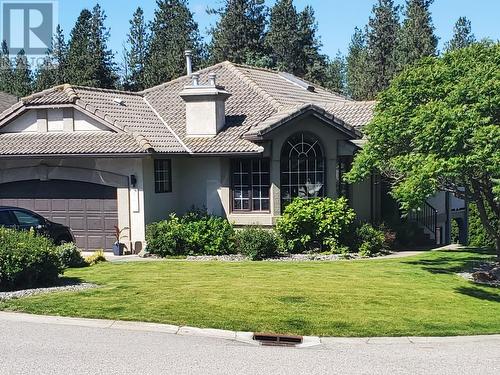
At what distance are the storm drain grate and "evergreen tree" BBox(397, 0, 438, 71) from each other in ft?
149

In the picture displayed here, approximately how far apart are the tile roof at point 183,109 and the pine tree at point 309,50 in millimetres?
31217

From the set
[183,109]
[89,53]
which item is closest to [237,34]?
[89,53]

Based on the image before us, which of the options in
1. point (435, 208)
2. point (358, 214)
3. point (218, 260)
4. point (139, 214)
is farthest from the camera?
point (435, 208)

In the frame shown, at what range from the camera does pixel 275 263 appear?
62.1 feet

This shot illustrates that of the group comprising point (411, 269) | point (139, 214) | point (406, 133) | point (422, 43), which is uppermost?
point (422, 43)

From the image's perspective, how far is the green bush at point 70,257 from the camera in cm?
1775

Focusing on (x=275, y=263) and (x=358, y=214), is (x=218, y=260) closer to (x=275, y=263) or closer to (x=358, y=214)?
(x=275, y=263)

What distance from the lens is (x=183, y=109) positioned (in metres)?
25.3

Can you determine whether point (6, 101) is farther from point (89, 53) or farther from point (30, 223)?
point (30, 223)

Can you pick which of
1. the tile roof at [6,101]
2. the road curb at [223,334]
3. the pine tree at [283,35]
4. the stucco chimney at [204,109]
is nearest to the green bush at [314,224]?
the stucco chimney at [204,109]

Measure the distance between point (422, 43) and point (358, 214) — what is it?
3400 centimetres

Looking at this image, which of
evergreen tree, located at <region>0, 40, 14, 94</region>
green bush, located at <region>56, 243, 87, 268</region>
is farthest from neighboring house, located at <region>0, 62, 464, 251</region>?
evergreen tree, located at <region>0, 40, 14, 94</region>

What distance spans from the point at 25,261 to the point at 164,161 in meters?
9.44

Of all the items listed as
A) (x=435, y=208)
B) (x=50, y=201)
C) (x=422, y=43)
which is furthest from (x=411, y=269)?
(x=422, y=43)
